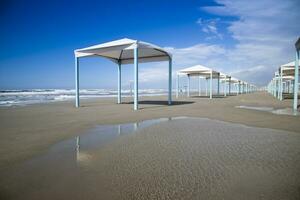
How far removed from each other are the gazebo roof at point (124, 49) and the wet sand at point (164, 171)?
24.6 ft

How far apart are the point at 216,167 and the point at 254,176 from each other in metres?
0.53

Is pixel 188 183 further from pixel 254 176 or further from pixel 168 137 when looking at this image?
pixel 168 137

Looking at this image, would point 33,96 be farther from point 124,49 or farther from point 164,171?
point 164,171

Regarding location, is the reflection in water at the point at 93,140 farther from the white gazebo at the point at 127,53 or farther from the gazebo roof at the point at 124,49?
the gazebo roof at the point at 124,49

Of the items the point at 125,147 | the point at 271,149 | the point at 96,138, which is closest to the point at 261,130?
the point at 271,149

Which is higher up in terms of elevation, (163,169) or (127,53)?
(127,53)

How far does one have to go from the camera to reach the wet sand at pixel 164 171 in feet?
7.33

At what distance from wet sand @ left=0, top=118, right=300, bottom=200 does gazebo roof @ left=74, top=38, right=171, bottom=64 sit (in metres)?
7.49

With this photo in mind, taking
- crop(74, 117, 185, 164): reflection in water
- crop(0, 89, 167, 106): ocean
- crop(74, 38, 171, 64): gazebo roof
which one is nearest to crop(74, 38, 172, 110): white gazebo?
crop(74, 38, 171, 64): gazebo roof

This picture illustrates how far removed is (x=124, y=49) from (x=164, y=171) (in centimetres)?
917

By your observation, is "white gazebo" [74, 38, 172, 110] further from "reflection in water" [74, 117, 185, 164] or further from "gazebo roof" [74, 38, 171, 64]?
"reflection in water" [74, 117, 185, 164]

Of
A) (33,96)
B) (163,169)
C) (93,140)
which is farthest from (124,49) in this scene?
(33,96)

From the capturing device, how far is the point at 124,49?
35.9ft

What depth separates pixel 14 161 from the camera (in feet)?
10.7
